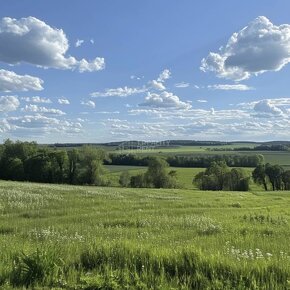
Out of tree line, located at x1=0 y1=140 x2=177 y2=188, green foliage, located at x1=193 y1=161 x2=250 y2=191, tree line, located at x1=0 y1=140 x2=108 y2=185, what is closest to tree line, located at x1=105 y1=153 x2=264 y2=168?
green foliage, located at x1=193 y1=161 x2=250 y2=191

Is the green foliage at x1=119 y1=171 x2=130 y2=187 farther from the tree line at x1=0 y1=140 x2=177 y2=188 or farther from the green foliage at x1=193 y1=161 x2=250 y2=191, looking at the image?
the green foliage at x1=193 y1=161 x2=250 y2=191

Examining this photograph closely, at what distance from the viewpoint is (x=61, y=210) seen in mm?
29766

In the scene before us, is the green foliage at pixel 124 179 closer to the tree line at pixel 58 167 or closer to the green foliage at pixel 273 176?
the tree line at pixel 58 167

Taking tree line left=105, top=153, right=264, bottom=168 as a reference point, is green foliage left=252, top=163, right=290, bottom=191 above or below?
below

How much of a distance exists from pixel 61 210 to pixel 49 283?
2132 cm

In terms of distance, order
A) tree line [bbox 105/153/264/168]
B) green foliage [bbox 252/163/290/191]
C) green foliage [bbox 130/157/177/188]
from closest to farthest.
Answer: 1. green foliage [bbox 130/157/177/188]
2. green foliage [bbox 252/163/290/191]
3. tree line [bbox 105/153/264/168]

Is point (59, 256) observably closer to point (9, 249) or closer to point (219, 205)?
point (9, 249)

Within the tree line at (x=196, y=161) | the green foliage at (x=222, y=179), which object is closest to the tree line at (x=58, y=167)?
the green foliage at (x=222, y=179)

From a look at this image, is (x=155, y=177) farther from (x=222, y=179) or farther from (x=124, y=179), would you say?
(x=222, y=179)

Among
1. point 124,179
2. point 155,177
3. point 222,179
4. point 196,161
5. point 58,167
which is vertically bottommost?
point 222,179

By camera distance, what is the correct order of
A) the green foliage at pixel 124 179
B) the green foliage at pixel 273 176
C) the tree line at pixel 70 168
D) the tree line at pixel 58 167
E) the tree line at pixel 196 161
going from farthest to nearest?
the tree line at pixel 196 161 → the green foliage at pixel 273 176 → the green foliage at pixel 124 179 → the tree line at pixel 70 168 → the tree line at pixel 58 167

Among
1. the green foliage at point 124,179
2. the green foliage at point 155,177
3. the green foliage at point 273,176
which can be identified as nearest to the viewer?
the green foliage at point 155,177

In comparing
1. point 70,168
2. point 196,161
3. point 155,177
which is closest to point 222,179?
point 155,177

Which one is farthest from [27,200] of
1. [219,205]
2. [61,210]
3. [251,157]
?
[251,157]
